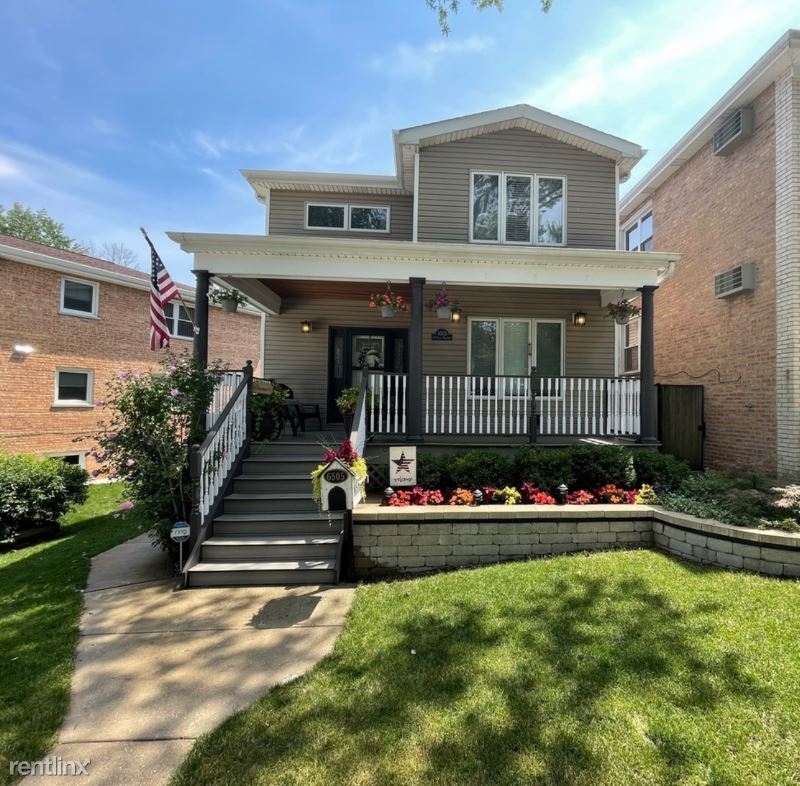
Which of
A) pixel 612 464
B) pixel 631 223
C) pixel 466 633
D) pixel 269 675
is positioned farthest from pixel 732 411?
pixel 269 675

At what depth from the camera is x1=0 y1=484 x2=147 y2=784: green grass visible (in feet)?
8.15

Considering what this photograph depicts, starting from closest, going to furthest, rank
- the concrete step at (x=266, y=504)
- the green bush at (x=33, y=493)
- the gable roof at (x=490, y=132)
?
the concrete step at (x=266, y=504) < the green bush at (x=33, y=493) < the gable roof at (x=490, y=132)

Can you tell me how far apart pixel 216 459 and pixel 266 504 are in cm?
88

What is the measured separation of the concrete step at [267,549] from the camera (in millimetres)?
4773

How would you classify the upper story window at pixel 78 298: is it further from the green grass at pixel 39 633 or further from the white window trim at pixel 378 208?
the white window trim at pixel 378 208

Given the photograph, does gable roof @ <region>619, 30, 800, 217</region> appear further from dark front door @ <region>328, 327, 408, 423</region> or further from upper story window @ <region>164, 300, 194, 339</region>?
upper story window @ <region>164, 300, 194, 339</region>

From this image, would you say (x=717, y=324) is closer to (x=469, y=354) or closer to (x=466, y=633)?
(x=469, y=354)

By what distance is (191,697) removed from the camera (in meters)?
2.77

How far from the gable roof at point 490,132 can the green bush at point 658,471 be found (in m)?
6.28

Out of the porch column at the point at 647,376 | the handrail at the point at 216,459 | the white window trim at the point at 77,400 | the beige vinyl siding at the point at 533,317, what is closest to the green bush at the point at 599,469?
the porch column at the point at 647,376

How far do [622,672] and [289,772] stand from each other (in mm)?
2153

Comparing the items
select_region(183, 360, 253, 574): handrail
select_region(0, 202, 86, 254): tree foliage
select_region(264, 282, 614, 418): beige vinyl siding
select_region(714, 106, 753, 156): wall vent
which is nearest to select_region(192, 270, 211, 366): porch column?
select_region(183, 360, 253, 574): handrail

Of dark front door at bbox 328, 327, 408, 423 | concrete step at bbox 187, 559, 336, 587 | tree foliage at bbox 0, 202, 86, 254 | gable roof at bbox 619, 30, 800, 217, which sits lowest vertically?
concrete step at bbox 187, 559, 336, 587

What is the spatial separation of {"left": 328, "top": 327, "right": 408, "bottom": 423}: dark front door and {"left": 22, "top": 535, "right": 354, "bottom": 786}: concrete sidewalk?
5.02 m
